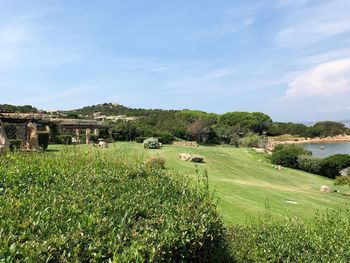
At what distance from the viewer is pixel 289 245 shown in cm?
598

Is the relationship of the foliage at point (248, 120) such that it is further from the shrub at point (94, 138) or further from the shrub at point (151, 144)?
the shrub at point (151, 144)

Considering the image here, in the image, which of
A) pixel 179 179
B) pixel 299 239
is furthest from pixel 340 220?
pixel 179 179

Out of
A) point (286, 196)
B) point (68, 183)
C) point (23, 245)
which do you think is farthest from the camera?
point (286, 196)

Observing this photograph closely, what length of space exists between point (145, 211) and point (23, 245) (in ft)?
5.28

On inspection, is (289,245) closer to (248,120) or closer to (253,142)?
(253,142)

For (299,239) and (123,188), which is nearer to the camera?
(123,188)

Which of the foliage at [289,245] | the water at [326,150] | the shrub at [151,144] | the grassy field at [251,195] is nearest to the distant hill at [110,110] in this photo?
the water at [326,150]

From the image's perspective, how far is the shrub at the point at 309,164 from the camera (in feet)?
126

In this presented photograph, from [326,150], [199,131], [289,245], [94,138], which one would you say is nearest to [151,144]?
[94,138]

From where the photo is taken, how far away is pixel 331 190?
25094 millimetres

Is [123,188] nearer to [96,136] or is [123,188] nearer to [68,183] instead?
[68,183]

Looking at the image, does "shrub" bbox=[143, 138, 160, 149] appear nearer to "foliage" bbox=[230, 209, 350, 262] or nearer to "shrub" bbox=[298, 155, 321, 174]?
"shrub" bbox=[298, 155, 321, 174]

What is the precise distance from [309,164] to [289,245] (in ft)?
114

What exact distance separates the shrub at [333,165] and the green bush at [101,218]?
35.5 meters
